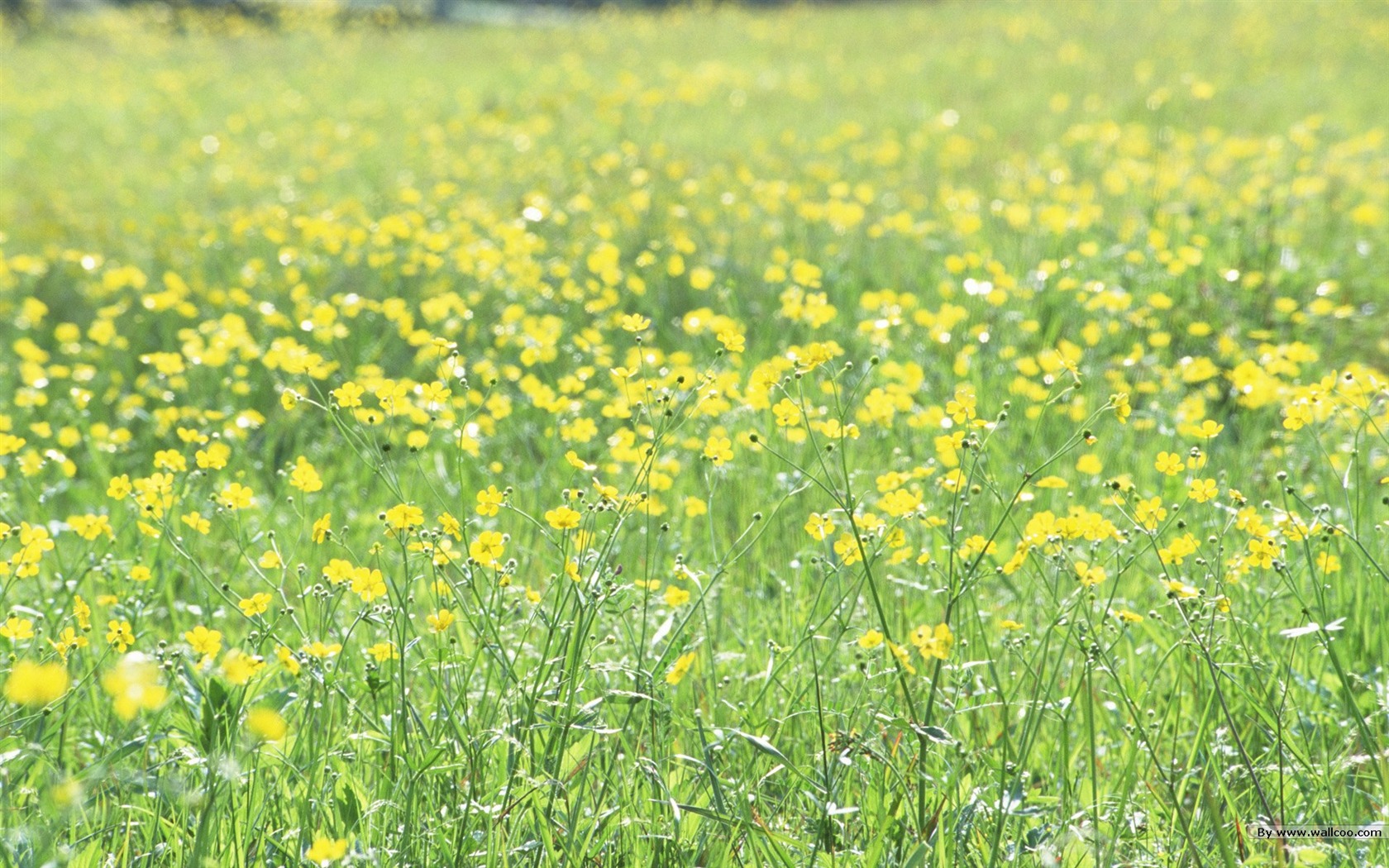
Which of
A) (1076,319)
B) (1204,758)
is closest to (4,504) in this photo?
(1204,758)

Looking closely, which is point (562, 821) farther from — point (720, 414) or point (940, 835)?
point (720, 414)

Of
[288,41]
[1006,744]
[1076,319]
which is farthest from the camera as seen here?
[288,41]

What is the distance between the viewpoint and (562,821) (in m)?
1.83

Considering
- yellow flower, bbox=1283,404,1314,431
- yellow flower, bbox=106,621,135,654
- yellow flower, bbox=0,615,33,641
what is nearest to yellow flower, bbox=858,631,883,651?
yellow flower, bbox=1283,404,1314,431

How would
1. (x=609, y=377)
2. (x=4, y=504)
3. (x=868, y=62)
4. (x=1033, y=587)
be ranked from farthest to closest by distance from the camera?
1. (x=868, y=62)
2. (x=609, y=377)
3. (x=4, y=504)
4. (x=1033, y=587)

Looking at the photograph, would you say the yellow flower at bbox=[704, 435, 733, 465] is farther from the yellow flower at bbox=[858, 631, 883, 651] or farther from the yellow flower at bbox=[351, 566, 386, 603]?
the yellow flower at bbox=[351, 566, 386, 603]

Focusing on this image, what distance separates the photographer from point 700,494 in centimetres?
308

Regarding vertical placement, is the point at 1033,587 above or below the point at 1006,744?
below

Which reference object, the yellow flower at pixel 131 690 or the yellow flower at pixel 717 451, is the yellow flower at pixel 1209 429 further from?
the yellow flower at pixel 131 690

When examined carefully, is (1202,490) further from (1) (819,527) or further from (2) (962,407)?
(1) (819,527)

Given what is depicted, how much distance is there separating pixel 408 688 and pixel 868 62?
10.6 meters

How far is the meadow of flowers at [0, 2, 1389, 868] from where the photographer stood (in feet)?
5.86

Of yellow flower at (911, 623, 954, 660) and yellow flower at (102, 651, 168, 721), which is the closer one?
yellow flower at (102, 651, 168, 721)

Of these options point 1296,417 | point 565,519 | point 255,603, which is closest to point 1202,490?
point 1296,417
